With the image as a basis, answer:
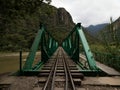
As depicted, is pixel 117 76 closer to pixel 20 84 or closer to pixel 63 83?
pixel 63 83

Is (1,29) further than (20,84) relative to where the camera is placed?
Yes

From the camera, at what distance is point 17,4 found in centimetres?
1254

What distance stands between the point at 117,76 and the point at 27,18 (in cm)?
707

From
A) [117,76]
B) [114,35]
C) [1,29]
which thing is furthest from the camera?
[1,29]

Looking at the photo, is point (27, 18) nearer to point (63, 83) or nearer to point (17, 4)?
point (17, 4)

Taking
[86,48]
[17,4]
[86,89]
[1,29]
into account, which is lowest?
[86,89]

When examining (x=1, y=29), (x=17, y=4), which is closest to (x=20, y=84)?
(x=17, y=4)

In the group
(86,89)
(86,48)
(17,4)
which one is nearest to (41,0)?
(17,4)

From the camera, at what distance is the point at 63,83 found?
9.88 m

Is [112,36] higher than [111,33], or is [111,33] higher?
[111,33]

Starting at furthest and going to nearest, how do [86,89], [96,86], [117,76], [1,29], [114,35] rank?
[1,29] < [114,35] < [117,76] < [96,86] < [86,89]

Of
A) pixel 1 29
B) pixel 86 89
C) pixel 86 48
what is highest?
pixel 1 29

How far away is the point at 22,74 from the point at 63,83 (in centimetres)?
308

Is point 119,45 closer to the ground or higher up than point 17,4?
closer to the ground
